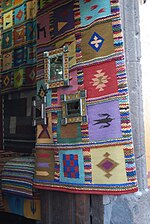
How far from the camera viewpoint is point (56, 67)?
2230mm

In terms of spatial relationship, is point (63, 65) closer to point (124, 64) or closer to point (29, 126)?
point (124, 64)

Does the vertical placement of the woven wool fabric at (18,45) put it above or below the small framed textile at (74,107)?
above

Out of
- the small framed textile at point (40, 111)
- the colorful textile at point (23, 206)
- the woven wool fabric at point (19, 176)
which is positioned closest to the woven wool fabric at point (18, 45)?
the small framed textile at point (40, 111)

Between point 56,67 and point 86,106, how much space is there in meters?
0.44

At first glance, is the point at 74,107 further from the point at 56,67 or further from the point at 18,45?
the point at 18,45

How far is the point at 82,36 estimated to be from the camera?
2.08 m

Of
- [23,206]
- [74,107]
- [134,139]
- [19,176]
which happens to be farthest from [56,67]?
[23,206]

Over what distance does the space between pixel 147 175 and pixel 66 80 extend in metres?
0.91

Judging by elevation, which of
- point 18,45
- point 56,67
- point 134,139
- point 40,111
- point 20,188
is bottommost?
point 20,188

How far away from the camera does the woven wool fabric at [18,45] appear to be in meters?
2.91

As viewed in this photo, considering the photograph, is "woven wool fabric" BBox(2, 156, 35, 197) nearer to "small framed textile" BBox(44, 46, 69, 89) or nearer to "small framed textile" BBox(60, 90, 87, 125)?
"small framed textile" BBox(60, 90, 87, 125)

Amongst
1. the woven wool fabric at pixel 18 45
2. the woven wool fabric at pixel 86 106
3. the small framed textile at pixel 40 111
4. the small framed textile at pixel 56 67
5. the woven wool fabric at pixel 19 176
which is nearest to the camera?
the woven wool fabric at pixel 86 106

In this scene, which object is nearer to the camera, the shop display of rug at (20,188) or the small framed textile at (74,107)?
the small framed textile at (74,107)

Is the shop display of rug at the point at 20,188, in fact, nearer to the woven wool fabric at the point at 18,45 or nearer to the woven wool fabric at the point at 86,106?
the woven wool fabric at the point at 86,106
